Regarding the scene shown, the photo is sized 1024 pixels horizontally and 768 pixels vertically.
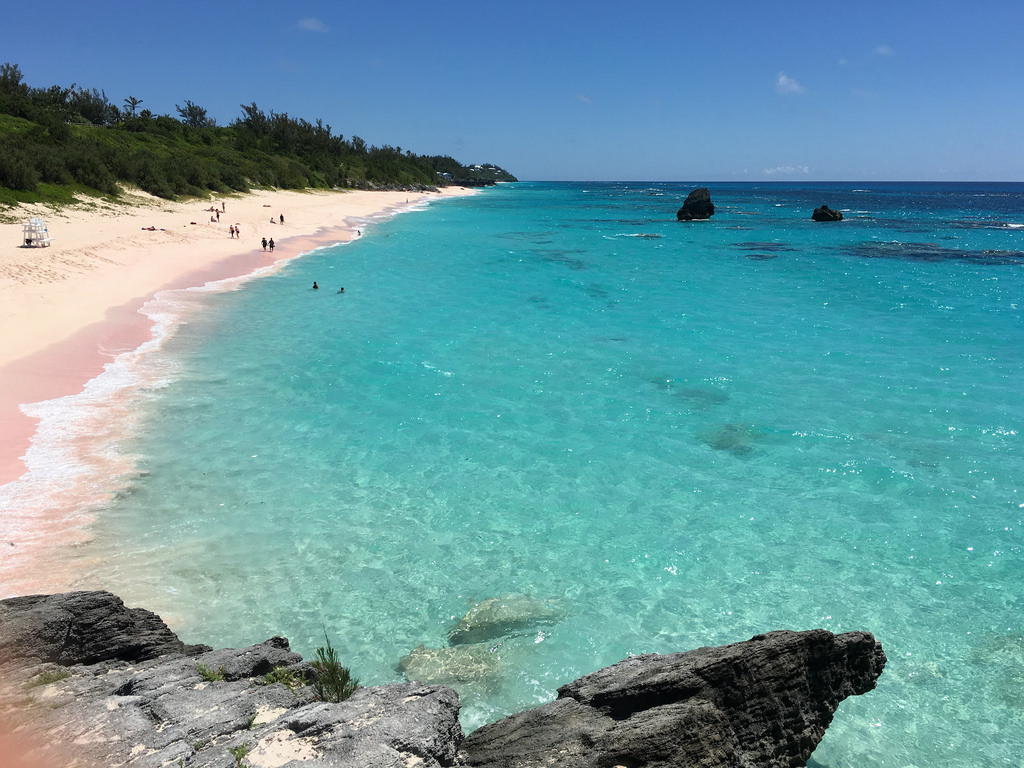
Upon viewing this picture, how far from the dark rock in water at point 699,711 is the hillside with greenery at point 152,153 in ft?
147

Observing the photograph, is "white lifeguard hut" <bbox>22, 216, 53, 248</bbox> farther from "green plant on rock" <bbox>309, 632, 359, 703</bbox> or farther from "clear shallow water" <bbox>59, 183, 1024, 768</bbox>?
"green plant on rock" <bbox>309, 632, 359, 703</bbox>

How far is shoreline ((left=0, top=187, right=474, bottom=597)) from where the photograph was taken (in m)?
10.7

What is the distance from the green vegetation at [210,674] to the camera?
585cm

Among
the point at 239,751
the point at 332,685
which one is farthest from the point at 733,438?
the point at 239,751

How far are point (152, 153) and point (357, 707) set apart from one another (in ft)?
235

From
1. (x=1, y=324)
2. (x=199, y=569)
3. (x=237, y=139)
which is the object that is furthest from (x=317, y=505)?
(x=237, y=139)

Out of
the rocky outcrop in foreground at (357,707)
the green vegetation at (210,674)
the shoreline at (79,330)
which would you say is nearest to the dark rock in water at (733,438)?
the rocky outcrop in foreground at (357,707)

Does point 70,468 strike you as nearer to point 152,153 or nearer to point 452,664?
point 452,664

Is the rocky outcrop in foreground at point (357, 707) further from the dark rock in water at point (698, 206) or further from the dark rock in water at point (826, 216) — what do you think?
the dark rock in water at point (826, 216)

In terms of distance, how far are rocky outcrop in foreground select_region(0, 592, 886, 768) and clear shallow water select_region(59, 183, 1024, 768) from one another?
77.6 inches

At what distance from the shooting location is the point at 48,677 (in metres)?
5.60

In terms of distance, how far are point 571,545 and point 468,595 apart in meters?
2.22

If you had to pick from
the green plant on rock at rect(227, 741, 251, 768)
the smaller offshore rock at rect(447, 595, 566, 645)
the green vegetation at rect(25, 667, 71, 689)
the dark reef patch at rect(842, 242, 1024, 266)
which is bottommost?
the smaller offshore rock at rect(447, 595, 566, 645)

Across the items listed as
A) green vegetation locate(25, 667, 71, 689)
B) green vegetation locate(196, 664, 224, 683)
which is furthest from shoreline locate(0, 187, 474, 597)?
green vegetation locate(196, 664, 224, 683)
